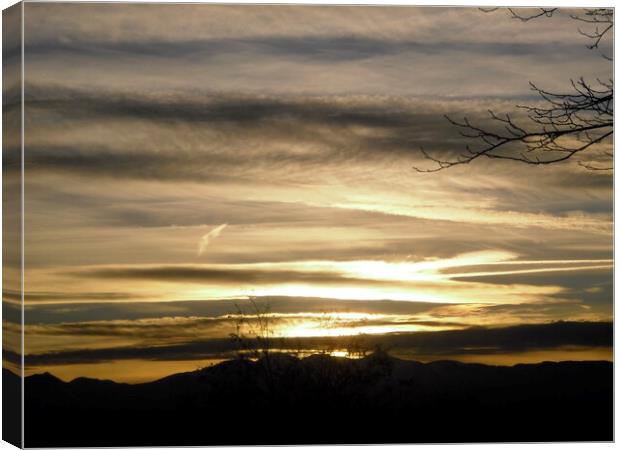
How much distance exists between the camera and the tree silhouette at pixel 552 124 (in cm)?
1257

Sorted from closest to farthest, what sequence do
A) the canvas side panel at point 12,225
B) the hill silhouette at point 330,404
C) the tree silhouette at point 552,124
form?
the canvas side panel at point 12,225 < the hill silhouette at point 330,404 < the tree silhouette at point 552,124

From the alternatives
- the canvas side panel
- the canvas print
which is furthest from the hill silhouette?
the canvas side panel

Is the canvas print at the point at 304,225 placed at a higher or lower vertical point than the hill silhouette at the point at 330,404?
higher

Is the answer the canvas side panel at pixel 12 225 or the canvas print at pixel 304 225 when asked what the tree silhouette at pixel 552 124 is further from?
the canvas side panel at pixel 12 225

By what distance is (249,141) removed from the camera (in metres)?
12.4

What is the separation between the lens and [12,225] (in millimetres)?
12211

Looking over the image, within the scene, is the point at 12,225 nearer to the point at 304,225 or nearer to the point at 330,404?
the point at 304,225

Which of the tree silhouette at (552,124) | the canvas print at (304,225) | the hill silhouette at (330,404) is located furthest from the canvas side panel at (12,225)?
the tree silhouette at (552,124)

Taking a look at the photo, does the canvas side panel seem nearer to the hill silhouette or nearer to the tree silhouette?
the hill silhouette

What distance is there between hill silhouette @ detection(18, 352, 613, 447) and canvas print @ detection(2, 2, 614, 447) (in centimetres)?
2

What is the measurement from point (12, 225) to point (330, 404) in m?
3.35

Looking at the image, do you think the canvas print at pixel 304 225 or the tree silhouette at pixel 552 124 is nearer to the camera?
the canvas print at pixel 304 225

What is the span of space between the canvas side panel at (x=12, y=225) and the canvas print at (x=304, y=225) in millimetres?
36

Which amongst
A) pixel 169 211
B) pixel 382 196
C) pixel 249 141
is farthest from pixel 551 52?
pixel 169 211
